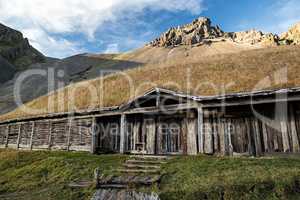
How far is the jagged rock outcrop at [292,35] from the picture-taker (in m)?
87.0

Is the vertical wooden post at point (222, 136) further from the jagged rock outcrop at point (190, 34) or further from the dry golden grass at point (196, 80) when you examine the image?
the jagged rock outcrop at point (190, 34)

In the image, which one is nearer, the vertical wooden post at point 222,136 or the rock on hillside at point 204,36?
the vertical wooden post at point 222,136

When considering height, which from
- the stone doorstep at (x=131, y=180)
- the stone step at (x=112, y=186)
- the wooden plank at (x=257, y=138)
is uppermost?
the wooden plank at (x=257, y=138)

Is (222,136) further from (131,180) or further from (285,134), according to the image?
(131,180)

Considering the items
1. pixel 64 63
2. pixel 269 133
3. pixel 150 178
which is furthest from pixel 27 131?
pixel 64 63

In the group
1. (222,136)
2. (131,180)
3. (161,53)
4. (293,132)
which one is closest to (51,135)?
(222,136)

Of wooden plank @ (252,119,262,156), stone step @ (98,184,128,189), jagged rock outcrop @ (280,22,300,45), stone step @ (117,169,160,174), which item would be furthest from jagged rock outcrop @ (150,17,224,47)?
stone step @ (98,184,128,189)

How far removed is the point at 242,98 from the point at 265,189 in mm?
7068

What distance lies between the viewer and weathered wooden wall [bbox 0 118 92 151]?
2395 centimetres

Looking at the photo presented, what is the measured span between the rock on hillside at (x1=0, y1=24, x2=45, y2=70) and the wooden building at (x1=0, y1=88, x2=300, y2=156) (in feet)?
268

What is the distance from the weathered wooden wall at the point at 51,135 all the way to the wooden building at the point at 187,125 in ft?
0.25

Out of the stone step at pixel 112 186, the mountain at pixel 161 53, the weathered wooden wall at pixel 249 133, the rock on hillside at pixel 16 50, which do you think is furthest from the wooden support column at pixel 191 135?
the rock on hillside at pixel 16 50

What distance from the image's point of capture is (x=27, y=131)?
28.8 metres

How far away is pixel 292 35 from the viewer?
89250 mm
